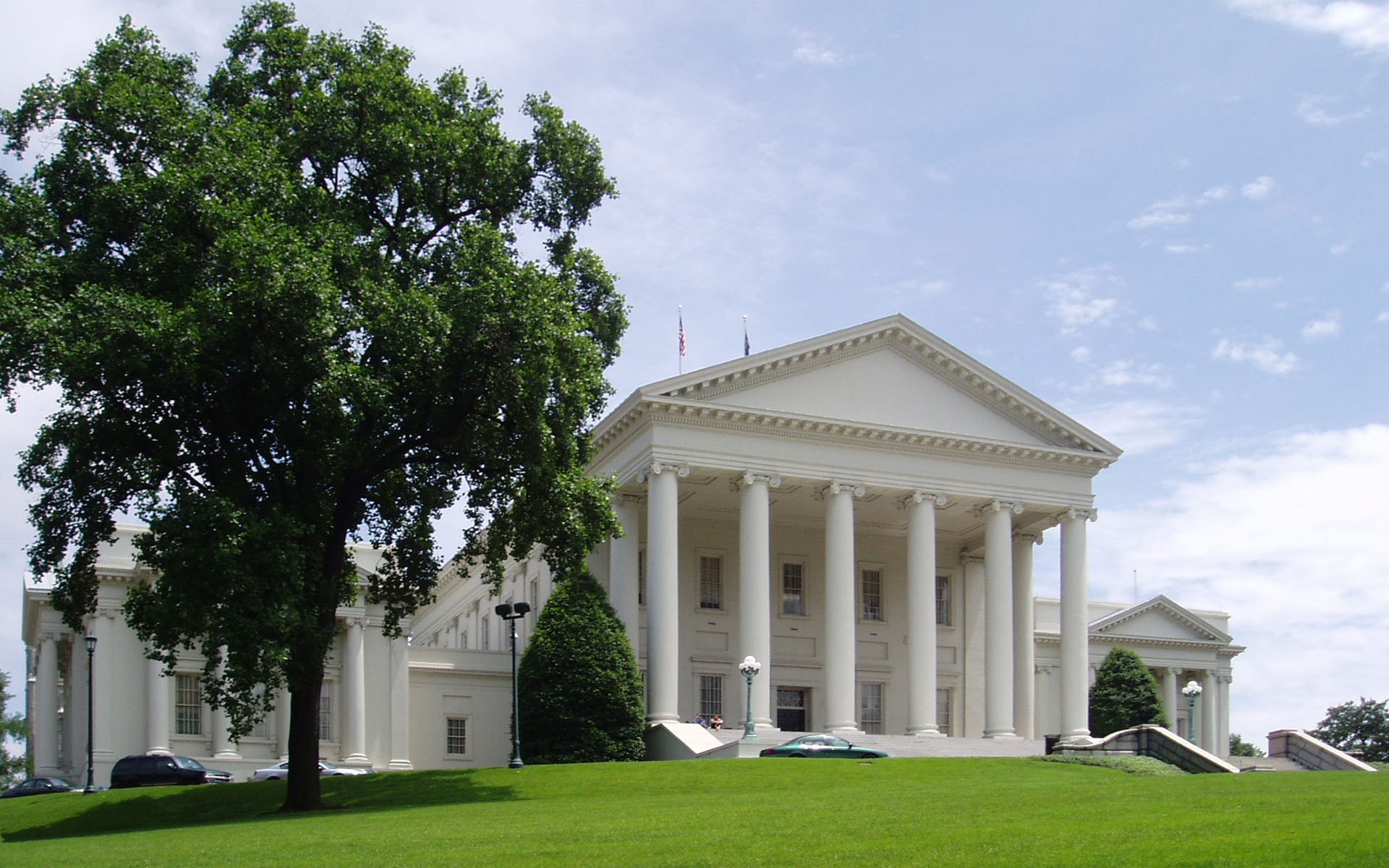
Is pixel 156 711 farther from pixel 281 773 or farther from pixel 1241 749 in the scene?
pixel 1241 749

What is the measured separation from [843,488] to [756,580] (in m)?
4.06

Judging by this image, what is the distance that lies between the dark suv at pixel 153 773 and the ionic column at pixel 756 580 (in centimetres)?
1589

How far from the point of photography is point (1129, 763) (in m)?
35.0

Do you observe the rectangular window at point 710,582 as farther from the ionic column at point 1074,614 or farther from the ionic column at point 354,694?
the ionic column at point 354,694

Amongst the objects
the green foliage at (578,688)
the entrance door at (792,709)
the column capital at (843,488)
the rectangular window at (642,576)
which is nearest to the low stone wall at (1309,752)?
the column capital at (843,488)

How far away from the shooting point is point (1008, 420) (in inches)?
1877

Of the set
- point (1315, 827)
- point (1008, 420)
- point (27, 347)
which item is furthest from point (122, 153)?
point (1008, 420)

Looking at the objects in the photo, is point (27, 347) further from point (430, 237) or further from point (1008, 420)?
point (1008, 420)

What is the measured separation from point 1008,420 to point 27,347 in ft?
98.1

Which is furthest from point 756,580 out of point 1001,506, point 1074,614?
point 1074,614

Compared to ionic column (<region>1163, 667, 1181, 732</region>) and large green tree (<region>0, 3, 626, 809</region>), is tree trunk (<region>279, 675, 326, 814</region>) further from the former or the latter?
ionic column (<region>1163, 667, 1181, 732</region>)

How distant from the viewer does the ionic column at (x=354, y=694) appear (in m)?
51.1

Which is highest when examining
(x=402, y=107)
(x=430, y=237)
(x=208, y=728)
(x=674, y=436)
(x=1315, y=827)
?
(x=402, y=107)

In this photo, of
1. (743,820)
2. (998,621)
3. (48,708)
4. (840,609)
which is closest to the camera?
(743,820)
